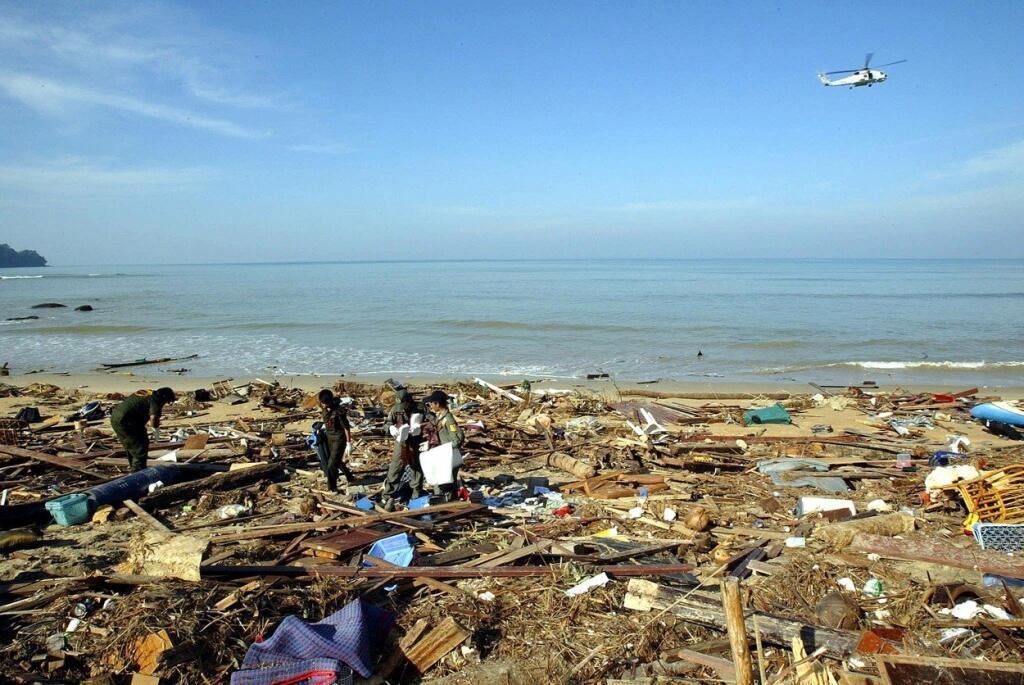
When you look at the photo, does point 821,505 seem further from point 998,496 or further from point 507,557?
point 507,557

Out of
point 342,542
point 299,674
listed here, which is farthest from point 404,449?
point 299,674

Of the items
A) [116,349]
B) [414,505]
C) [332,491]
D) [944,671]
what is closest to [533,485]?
[414,505]

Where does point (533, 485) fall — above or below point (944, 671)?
below

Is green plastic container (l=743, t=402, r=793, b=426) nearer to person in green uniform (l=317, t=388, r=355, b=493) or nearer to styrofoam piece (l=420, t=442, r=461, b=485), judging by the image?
styrofoam piece (l=420, t=442, r=461, b=485)

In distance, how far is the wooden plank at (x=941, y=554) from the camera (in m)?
6.95

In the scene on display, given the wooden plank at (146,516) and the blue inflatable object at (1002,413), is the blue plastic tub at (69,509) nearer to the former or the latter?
the wooden plank at (146,516)

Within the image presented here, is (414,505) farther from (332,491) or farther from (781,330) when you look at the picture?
(781,330)

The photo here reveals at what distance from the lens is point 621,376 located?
23656mm

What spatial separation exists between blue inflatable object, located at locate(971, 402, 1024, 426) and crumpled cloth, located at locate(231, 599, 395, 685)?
46.4 feet

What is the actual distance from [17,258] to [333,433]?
223063 millimetres

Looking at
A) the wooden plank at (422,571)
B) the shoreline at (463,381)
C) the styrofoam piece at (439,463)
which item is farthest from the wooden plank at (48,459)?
the shoreline at (463,381)

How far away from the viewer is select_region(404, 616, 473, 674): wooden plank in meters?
5.37

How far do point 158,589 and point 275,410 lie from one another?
11.1m

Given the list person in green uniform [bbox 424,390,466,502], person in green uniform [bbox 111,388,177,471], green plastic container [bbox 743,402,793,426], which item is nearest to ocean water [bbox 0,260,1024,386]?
green plastic container [bbox 743,402,793,426]
